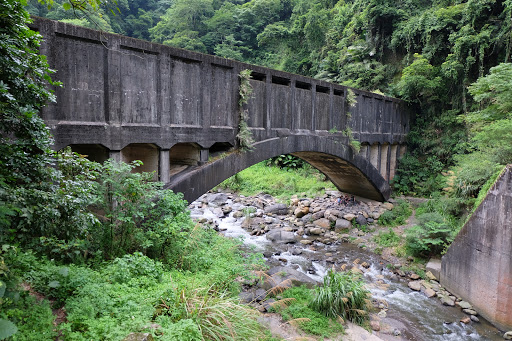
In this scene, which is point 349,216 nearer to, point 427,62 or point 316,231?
point 316,231

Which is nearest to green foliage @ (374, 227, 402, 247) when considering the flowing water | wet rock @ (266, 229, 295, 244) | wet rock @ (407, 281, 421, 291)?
the flowing water

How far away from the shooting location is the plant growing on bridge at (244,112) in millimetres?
9156

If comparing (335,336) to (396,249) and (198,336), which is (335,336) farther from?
(396,249)

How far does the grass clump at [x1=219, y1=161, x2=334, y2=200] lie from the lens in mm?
20547

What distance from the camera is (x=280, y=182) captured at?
2178 centimetres

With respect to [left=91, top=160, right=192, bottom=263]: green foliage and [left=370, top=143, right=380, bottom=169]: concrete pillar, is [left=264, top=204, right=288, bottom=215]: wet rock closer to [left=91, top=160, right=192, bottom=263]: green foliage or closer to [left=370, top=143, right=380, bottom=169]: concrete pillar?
[left=370, top=143, right=380, bottom=169]: concrete pillar

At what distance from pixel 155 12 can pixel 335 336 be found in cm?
4560

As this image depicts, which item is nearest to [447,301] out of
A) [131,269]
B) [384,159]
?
[131,269]

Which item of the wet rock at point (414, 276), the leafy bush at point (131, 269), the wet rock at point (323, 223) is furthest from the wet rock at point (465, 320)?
the leafy bush at point (131, 269)

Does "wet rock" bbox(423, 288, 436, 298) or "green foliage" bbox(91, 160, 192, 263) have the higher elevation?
"green foliage" bbox(91, 160, 192, 263)

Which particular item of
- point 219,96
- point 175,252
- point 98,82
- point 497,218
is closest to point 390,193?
point 497,218

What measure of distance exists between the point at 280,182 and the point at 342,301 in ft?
49.7

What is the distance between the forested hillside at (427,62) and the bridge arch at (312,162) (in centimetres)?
257

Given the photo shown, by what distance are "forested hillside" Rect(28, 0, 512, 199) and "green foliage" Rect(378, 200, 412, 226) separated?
206 cm
